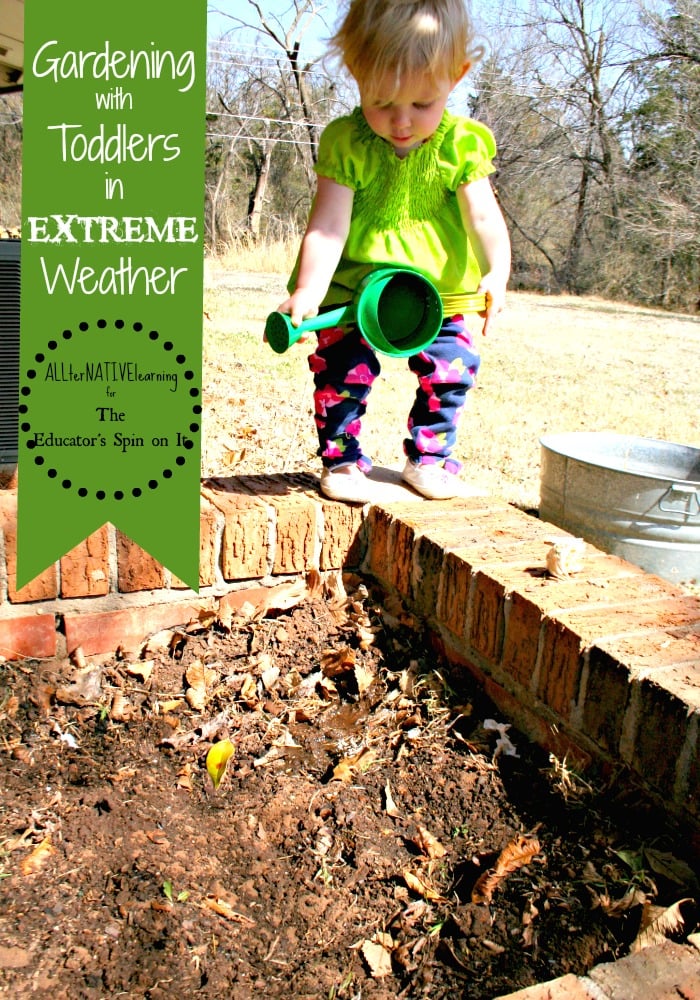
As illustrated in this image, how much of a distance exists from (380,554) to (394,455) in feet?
5.77

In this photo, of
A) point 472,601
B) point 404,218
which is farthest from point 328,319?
point 472,601

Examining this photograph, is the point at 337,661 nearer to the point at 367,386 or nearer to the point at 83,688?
the point at 83,688

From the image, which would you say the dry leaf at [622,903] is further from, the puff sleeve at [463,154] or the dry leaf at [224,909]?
the puff sleeve at [463,154]

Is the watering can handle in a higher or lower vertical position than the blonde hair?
lower

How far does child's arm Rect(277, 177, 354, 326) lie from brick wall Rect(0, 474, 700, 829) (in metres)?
0.53

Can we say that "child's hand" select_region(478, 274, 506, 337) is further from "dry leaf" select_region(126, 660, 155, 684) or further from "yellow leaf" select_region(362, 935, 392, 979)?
"yellow leaf" select_region(362, 935, 392, 979)

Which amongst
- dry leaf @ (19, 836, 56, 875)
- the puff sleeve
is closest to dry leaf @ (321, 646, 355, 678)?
dry leaf @ (19, 836, 56, 875)

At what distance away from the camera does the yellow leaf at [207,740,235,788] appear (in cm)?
167

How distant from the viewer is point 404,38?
6.32 feet

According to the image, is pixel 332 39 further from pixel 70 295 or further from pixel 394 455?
pixel 394 455

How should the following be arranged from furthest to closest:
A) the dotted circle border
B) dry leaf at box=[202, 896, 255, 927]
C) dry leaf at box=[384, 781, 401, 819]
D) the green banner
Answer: the dotted circle border < the green banner < dry leaf at box=[384, 781, 401, 819] < dry leaf at box=[202, 896, 255, 927]

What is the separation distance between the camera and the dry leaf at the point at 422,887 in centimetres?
141

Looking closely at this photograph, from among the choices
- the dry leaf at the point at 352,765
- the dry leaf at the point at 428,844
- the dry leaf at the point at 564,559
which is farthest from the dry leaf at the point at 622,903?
the dry leaf at the point at 564,559

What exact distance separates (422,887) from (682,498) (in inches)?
78.4
